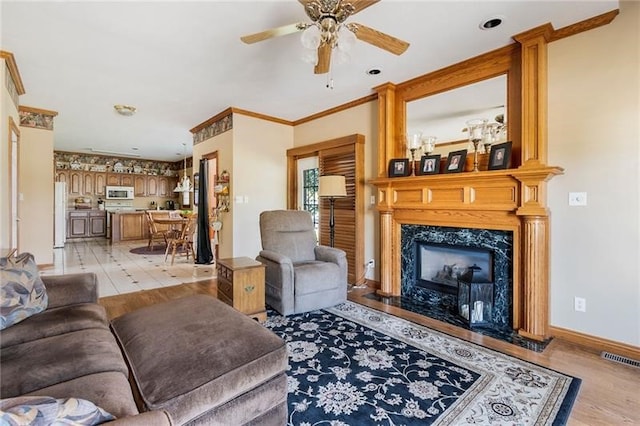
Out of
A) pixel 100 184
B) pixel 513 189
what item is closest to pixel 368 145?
pixel 513 189

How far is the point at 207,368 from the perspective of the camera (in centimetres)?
127

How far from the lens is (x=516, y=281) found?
282 centimetres

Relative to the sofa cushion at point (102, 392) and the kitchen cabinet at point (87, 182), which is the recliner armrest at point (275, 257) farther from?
the kitchen cabinet at point (87, 182)

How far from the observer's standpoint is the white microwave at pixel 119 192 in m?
9.71

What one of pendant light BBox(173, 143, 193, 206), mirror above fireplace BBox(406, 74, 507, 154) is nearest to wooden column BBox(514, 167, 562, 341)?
mirror above fireplace BBox(406, 74, 507, 154)

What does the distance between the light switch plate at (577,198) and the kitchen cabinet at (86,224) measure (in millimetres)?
11067

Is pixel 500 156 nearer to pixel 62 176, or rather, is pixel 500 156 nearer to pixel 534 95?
pixel 534 95

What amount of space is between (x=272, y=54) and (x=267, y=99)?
1313 mm

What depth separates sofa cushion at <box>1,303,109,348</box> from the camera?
153 centimetres

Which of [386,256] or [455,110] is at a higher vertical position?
[455,110]

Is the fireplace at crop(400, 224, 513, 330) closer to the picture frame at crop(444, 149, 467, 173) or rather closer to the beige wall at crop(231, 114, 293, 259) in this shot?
the picture frame at crop(444, 149, 467, 173)

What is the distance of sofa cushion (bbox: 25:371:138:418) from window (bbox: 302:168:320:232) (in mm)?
3956

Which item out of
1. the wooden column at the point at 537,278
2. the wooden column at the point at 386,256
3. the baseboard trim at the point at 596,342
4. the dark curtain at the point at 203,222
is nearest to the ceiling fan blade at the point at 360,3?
the wooden column at the point at 537,278

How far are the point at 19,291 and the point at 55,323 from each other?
310 mm
